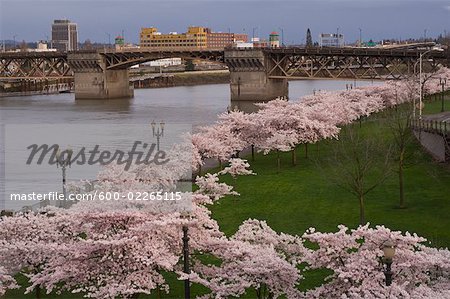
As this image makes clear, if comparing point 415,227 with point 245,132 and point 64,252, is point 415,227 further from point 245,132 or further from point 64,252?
point 245,132

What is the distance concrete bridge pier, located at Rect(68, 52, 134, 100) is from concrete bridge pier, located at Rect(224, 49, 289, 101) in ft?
76.9

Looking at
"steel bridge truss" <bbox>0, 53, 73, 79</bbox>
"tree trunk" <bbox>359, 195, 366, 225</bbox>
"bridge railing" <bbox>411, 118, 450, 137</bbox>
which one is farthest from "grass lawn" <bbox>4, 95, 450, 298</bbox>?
"steel bridge truss" <bbox>0, 53, 73, 79</bbox>

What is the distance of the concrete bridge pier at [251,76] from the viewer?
123688mm

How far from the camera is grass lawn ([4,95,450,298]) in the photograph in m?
31.0

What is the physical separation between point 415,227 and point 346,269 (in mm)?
12889

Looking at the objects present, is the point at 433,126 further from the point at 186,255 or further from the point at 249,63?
the point at 249,63

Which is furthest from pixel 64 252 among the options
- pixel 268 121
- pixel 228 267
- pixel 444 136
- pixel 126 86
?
pixel 126 86

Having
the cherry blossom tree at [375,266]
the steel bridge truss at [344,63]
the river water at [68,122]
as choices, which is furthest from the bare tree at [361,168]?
the steel bridge truss at [344,63]

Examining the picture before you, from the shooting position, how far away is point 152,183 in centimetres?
2766

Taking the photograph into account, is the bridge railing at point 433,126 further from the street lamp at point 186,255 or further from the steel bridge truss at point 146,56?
the steel bridge truss at point 146,56

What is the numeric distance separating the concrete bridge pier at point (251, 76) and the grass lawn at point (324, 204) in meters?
76.4

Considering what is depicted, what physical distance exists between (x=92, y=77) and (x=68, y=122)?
4729cm

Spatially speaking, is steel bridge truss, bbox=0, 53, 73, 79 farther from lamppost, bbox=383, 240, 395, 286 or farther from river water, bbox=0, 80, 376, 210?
lamppost, bbox=383, 240, 395, 286

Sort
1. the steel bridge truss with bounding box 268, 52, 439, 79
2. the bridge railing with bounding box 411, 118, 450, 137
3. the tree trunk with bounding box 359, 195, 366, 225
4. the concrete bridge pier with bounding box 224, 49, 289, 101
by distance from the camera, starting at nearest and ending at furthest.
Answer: the tree trunk with bounding box 359, 195, 366, 225
the bridge railing with bounding box 411, 118, 450, 137
the steel bridge truss with bounding box 268, 52, 439, 79
the concrete bridge pier with bounding box 224, 49, 289, 101
